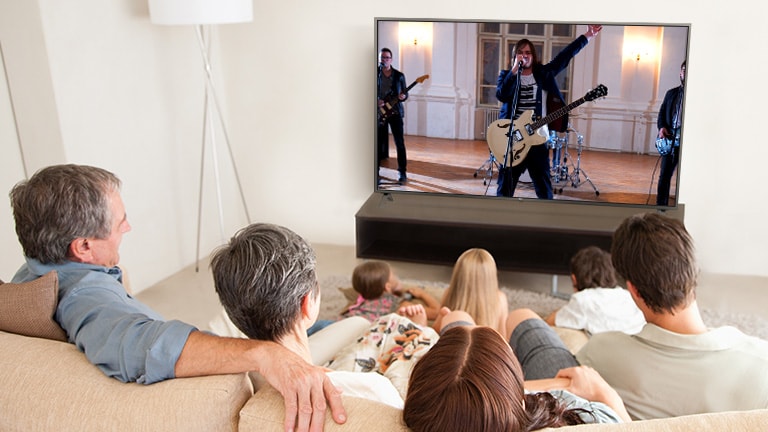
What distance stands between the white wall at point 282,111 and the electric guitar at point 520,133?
555mm

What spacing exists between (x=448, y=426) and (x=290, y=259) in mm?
477

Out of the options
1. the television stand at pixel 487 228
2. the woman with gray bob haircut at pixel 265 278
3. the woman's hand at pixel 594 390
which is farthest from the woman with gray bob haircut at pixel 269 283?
the television stand at pixel 487 228

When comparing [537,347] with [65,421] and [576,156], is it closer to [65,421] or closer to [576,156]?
[65,421]

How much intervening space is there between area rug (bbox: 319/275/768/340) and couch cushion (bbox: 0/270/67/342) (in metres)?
2.09

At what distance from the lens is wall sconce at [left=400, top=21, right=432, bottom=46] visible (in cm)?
398

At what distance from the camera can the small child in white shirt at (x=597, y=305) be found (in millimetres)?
2873

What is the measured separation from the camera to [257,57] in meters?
4.55

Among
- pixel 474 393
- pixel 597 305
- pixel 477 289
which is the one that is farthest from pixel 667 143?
pixel 474 393

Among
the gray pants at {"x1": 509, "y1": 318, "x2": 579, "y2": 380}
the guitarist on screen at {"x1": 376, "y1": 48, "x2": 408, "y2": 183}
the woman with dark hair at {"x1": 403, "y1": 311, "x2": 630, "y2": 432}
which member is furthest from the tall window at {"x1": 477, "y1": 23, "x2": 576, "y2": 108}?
the woman with dark hair at {"x1": 403, "y1": 311, "x2": 630, "y2": 432}

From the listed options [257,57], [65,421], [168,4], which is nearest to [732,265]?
[257,57]

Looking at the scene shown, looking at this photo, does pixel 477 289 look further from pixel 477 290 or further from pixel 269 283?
pixel 269 283

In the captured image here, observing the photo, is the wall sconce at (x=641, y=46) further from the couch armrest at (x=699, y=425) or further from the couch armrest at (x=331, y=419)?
the couch armrest at (x=331, y=419)

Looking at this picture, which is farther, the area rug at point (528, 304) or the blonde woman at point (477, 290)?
the area rug at point (528, 304)

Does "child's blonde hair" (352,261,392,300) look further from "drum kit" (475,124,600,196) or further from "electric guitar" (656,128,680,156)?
"electric guitar" (656,128,680,156)
